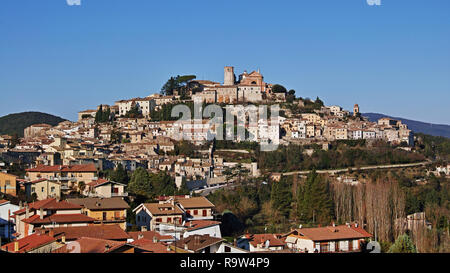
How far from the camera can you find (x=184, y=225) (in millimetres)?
19812

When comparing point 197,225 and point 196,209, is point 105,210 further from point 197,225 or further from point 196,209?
point 196,209

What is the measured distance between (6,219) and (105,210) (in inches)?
122

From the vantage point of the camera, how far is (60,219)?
1716 cm

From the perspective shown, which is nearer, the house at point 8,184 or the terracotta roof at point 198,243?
→ the terracotta roof at point 198,243

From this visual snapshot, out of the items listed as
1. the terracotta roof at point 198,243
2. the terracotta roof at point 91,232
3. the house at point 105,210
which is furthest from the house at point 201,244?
the house at point 105,210

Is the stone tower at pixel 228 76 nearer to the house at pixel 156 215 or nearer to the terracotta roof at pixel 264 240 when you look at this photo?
the house at pixel 156 215

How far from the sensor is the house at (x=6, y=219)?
17.9 meters

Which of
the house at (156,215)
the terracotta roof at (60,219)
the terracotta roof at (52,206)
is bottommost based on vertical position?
the house at (156,215)

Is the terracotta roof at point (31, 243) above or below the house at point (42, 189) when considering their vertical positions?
below

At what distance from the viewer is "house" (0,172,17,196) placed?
77.5 feet

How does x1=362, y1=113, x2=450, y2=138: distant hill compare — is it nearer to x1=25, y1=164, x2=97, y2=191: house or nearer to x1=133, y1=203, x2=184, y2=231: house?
x1=25, y1=164, x2=97, y2=191: house

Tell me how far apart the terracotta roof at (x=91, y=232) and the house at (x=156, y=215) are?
15.7 ft

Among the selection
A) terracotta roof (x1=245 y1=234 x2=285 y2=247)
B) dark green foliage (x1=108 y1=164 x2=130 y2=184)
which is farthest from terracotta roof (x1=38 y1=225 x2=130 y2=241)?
dark green foliage (x1=108 y1=164 x2=130 y2=184)

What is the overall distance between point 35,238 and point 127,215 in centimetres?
775
